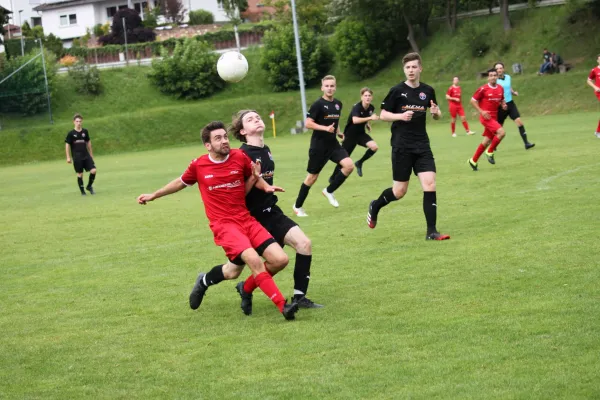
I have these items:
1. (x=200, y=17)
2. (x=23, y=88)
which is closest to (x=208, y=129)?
(x=23, y=88)

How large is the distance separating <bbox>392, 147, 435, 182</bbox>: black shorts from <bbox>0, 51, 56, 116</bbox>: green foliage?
39.3m

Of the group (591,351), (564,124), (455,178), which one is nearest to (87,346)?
(591,351)

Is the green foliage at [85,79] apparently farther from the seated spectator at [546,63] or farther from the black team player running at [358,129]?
the black team player running at [358,129]

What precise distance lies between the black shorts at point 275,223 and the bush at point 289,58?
155 ft

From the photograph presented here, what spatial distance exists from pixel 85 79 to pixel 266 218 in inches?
1972

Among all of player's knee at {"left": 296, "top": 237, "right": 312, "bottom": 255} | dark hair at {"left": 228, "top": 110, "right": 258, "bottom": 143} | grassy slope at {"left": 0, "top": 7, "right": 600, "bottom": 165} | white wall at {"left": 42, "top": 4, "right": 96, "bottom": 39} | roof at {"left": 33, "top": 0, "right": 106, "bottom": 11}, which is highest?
roof at {"left": 33, "top": 0, "right": 106, "bottom": 11}

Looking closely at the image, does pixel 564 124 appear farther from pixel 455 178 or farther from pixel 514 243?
pixel 514 243

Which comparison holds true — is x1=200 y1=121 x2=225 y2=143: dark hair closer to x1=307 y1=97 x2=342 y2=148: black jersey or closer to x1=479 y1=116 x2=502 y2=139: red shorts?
x1=307 y1=97 x2=342 y2=148: black jersey

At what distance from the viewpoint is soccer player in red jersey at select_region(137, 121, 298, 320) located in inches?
286

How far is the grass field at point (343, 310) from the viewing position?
5.39m

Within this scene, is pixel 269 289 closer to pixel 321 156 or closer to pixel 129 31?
pixel 321 156

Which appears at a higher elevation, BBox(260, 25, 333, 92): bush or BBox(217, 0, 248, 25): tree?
BBox(217, 0, 248, 25): tree

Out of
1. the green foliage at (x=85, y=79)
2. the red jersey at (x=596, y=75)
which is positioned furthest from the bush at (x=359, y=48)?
the red jersey at (x=596, y=75)

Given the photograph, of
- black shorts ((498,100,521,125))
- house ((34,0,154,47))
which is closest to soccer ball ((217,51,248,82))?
black shorts ((498,100,521,125))
